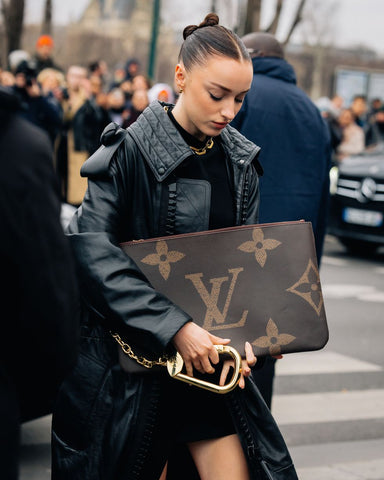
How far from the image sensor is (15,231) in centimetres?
148

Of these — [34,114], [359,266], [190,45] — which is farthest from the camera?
[359,266]

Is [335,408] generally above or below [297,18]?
below

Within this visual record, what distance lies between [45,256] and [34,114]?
8.63 meters

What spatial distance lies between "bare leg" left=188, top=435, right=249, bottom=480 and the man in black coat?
90 cm

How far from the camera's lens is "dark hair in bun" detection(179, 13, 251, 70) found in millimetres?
2359

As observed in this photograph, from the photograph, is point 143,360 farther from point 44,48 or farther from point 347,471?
point 44,48

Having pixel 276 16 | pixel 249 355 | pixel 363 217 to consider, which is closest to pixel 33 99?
pixel 363 217

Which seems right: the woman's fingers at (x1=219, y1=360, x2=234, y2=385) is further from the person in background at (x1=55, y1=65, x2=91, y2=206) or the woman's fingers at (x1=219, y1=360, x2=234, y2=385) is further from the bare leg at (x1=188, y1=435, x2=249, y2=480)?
the person in background at (x1=55, y1=65, x2=91, y2=206)

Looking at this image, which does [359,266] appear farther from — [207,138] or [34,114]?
[207,138]

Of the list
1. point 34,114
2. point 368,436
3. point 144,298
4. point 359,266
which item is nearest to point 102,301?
point 144,298

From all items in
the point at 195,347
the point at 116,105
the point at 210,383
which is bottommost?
the point at 116,105

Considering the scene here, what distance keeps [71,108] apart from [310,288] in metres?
9.68

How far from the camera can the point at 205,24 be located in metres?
2.49

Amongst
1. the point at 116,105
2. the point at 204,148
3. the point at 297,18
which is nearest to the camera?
the point at 204,148
